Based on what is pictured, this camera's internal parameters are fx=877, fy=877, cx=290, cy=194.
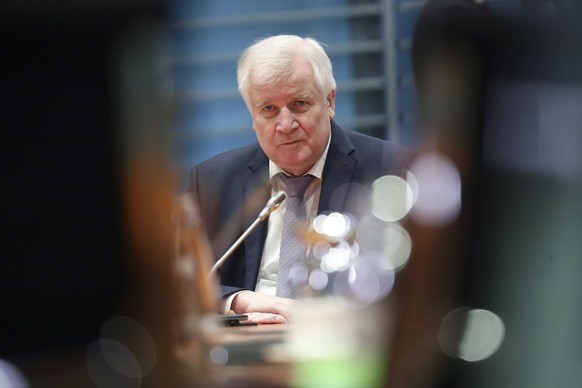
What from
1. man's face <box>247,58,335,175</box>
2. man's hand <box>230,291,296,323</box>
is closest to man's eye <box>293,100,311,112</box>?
man's face <box>247,58,335,175</box>

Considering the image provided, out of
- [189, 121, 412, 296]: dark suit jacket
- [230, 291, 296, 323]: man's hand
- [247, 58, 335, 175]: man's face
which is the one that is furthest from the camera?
[247, 58, 335, 175]: man's face

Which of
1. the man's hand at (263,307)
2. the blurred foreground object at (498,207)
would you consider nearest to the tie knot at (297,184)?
the man's hand at (263,307)

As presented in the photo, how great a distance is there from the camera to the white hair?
1742 millimetres

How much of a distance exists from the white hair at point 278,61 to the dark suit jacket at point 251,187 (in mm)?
140

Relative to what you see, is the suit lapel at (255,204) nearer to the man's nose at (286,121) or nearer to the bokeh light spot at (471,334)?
the man's nose at (286,121)

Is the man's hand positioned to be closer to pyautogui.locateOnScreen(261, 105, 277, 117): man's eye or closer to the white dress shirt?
the white dress shirt

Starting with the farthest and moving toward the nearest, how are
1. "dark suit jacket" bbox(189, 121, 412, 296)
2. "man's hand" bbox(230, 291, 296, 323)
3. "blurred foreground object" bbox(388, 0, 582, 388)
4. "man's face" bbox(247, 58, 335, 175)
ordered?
"man's face" bbox(247, 58, 335, 175) → "dark suit jacket" bbox(189, 121, 412, 296) → "man's hand" bbox(230, 291, 296, 323) → "blurred foreground object" bbox(388, 0, 582, 388)

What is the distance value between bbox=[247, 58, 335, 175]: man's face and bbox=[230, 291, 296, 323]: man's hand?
33 cm

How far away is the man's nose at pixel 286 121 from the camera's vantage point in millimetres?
1767

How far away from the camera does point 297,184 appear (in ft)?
5.71

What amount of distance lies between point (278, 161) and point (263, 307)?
0.39 meters

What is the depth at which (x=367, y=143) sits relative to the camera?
6.16 ft

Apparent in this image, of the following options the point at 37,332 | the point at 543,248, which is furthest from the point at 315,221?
the point at 37,332

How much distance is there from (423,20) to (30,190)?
1.22 feet
